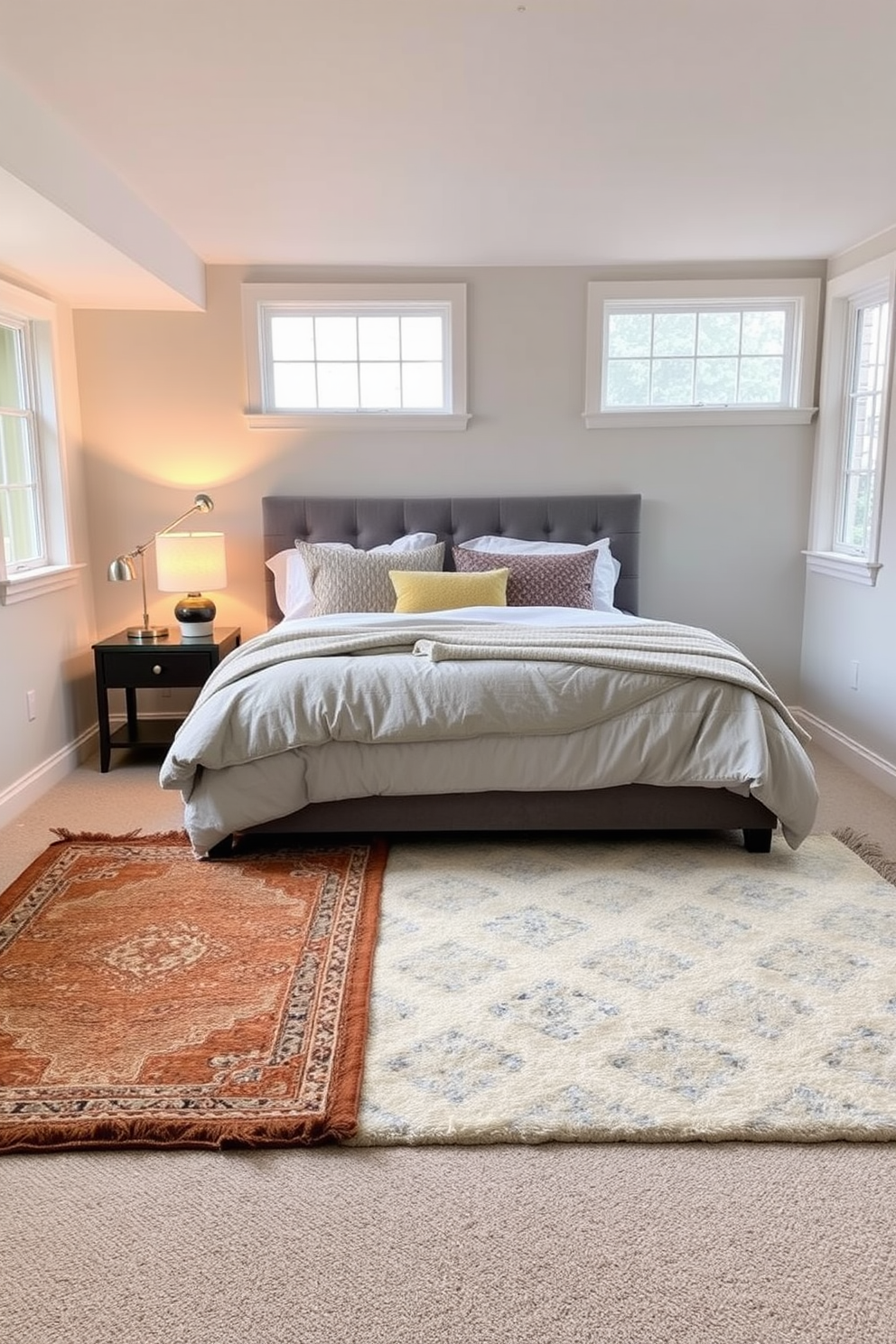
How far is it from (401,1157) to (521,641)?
185 cm

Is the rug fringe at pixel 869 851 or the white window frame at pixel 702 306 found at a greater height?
the white window frame at pixel 702 306

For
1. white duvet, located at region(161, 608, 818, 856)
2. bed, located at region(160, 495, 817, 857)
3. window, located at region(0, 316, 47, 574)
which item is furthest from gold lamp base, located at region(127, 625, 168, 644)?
white duvet, located at region(161, 608, 818, 856)

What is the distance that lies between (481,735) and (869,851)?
1.37 metres

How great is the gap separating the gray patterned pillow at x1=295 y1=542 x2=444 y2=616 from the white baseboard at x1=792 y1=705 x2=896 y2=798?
6.61ft

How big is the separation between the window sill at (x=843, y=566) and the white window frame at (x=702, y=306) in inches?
26.7

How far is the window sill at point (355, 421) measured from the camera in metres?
4.77

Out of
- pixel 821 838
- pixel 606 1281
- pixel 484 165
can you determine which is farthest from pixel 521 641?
pixel 606 1281

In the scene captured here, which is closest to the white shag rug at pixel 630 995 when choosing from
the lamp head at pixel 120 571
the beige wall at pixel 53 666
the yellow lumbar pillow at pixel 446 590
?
the yellow lumbar pillow at pixel 446 590

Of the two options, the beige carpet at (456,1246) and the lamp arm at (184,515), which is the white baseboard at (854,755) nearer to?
the beige carpet at (456,1246)

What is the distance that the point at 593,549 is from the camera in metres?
4.57

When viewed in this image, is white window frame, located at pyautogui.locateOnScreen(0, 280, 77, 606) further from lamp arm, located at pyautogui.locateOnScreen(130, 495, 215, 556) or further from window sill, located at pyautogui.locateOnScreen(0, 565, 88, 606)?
lamp arm, located at pyautogui.locateOnScreen(130, 495, 215, 556)

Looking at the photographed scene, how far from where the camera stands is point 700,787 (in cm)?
316

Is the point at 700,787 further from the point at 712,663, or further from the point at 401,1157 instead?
the point at 401,1157

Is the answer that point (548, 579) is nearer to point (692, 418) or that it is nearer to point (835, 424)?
point (692, 418)
